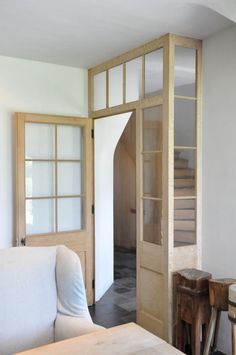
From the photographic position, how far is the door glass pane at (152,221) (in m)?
3.26

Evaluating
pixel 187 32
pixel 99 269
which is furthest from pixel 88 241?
pixel 187 32

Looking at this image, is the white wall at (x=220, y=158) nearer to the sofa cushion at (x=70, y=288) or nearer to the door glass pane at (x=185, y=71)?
the door glass pane at (x=185, y=71)

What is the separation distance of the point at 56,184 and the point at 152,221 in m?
1.22

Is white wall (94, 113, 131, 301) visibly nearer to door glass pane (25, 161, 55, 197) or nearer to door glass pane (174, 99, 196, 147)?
door glass pane (25, 161, 55, 197)

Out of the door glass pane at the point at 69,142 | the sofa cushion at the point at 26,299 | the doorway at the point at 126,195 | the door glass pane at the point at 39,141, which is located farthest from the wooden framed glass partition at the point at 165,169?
the doorway at the point at 126,195

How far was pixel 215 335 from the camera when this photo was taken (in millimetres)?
2938

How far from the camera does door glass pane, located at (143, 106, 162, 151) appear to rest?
3239 millimetres

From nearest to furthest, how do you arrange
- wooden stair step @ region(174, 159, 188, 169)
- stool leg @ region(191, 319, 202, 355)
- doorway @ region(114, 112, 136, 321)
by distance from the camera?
1. stool leg @ region(191, 319, 202, 355)
2. wooden stair step @ region(174, 159, 188, 169)
3. doorway @ region(114, 112, 136, 321)

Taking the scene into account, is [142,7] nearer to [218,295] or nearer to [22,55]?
[22,55]

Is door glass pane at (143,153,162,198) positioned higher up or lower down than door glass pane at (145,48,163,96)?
lower down

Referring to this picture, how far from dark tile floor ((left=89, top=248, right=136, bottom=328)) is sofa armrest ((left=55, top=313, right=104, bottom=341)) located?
5.10 feet

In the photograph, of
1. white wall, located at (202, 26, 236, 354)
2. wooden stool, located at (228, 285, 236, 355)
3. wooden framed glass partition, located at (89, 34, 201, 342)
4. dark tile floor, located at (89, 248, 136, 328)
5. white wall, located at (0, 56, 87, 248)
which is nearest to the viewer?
wooden stool, located at (228, 285, 236, 355)

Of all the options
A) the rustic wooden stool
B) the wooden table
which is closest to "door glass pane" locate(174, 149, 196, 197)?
the rustic wooden stool

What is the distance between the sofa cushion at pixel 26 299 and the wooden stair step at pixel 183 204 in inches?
49.0
